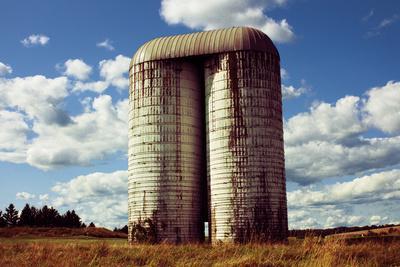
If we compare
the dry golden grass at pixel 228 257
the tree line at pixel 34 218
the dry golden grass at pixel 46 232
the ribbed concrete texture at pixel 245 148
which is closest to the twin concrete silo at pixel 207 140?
the ribbed concrete texture at pixel 245 148

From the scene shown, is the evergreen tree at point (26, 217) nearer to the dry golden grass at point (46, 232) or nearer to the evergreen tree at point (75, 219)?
the evergreen tree at point (75, 219)

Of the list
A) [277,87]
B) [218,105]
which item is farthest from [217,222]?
[277,87]

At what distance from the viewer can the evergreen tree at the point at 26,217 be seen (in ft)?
308

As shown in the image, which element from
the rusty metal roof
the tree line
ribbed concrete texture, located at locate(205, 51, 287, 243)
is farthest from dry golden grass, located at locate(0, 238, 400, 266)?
the tree line

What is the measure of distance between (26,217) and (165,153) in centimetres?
7210

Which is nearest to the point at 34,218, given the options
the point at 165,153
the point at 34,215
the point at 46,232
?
the point at 34,215

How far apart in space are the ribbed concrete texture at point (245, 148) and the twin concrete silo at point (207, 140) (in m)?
0.07

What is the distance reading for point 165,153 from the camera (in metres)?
33.1

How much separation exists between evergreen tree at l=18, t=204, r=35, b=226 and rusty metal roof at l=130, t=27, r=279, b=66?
70.5 metres

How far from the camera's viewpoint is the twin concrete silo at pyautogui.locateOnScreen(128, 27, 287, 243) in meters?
30.9

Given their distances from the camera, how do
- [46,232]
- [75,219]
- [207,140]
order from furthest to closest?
[75,219]
[46,232]
[207,140]

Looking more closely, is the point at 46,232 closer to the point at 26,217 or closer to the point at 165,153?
the point at 165,153

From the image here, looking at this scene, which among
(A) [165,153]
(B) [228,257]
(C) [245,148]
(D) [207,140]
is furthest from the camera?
(D) [207,140]

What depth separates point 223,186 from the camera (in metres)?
31.4
